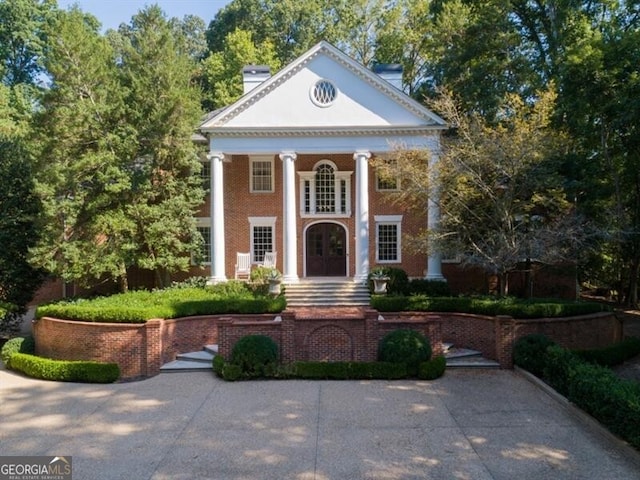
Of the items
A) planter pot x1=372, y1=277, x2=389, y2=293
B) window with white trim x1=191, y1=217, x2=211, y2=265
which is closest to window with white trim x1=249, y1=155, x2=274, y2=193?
window with white trim x1=191, y1=217, x2=211, y2=265

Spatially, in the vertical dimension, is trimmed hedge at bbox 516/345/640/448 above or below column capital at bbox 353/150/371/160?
below

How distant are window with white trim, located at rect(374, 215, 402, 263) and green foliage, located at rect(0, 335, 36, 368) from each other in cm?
1379

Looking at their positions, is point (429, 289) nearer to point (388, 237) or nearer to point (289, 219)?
point (388, 237)

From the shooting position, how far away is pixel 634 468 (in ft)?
21.5

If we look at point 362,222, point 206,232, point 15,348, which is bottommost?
point 15,348

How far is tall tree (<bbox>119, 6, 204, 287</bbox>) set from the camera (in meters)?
16.6

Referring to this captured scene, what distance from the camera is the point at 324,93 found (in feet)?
61.0

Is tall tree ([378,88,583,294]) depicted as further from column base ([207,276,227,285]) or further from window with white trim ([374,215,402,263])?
column base ([207,276,227,285])

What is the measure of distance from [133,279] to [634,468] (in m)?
19.3

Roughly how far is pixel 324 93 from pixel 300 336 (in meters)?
11.2

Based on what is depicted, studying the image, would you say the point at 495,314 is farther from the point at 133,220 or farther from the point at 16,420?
the point at 133,220

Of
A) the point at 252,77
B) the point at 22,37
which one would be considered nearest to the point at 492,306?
the point at 252,77

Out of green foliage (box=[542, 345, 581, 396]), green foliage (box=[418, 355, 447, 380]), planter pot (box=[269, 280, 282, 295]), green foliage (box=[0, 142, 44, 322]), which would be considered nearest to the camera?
green foliage (box=[542, 345, 581, 396])

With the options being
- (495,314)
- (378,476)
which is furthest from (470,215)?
(378,476)
